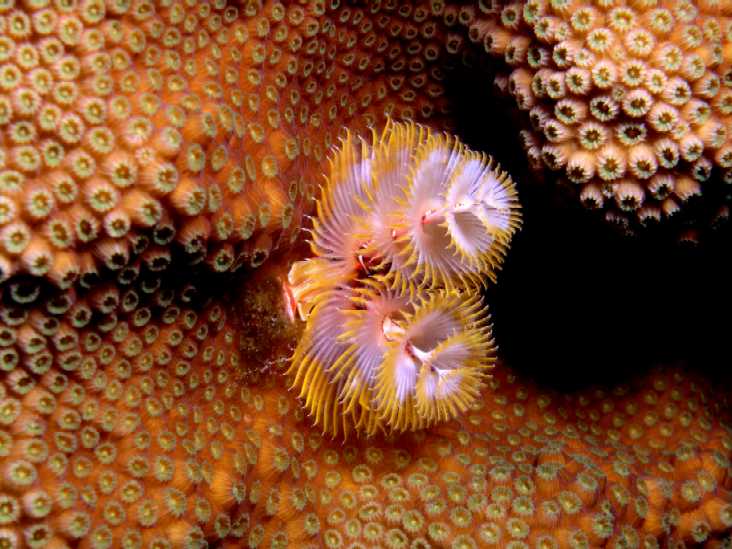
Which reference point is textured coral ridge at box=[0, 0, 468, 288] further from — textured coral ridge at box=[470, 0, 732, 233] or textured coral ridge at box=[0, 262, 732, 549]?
textured coral ridge at box=[470, 0, 732, 233]

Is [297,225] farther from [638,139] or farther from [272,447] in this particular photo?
[638,139]

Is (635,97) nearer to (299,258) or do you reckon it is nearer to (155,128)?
(299,258)

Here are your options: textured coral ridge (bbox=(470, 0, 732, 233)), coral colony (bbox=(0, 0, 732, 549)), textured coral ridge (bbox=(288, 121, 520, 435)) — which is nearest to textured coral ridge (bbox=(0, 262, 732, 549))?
coral colony (bbox=(0, 0, 732, 549))

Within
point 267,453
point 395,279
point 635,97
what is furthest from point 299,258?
point 635,97

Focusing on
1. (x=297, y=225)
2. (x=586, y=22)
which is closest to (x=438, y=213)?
(x=297, y=225)

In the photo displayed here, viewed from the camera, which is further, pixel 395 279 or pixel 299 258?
pixel 299 258

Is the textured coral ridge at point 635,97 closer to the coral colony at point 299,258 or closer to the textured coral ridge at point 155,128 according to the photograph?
the coral colony at point 299,258
